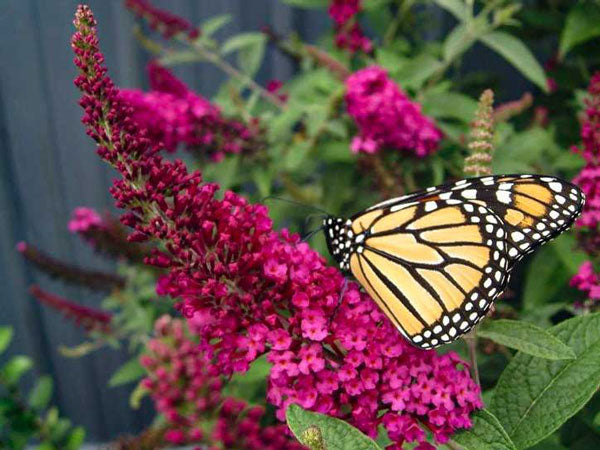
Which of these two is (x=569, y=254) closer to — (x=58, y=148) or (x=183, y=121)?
(x=183, y=121)

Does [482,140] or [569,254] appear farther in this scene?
[569,254]

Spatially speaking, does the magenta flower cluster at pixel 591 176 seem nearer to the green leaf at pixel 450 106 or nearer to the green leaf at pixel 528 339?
the green leaf at pixel 528 339

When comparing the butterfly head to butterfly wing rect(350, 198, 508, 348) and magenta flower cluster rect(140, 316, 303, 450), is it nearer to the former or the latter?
butterfly wing rect(350, 198, 508, 348)

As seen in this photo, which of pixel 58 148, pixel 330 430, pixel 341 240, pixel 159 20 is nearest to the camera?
pixel 330 430

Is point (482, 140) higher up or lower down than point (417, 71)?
lower down

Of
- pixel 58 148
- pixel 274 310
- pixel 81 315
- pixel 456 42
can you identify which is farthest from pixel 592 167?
pixel 58 148

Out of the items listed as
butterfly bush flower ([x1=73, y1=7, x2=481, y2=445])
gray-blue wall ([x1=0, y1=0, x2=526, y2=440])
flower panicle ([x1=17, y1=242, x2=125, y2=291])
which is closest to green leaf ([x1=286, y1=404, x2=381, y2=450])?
butterfly bush flower ([x1=73, y1=7, x2=481, y2=445])
